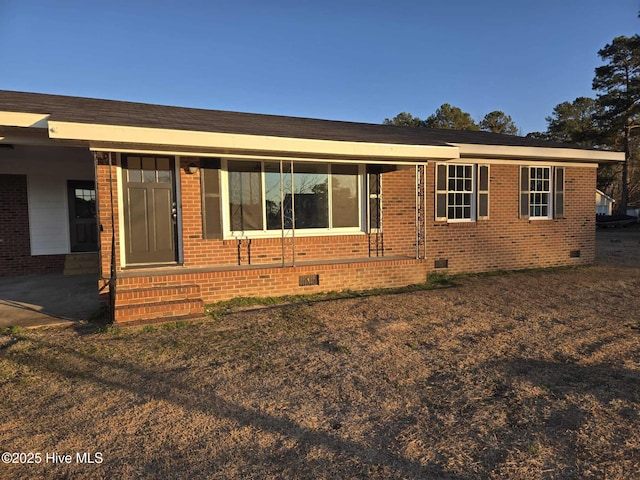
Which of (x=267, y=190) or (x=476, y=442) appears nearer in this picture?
(x=476, y=442)

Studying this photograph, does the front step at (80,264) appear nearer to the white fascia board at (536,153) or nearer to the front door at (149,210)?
the front door at (149,210)

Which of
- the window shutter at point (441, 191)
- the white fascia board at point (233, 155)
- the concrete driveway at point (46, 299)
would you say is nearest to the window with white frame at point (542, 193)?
the window shutter at point (441, 191)

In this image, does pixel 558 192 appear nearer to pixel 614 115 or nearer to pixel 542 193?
pixel 542 193

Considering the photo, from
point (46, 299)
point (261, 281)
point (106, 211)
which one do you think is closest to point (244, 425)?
point (261, 281)

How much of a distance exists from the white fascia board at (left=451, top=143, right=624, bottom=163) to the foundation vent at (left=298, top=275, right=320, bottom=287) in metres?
4.28

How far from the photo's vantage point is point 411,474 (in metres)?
2.40

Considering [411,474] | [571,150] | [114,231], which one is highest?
[571,150]

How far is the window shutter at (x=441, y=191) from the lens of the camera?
30.1 ft

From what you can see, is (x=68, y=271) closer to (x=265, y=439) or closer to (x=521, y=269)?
(x=265, y=439)

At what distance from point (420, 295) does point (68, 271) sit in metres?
8.18

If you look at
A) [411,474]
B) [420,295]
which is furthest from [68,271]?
[411,474]

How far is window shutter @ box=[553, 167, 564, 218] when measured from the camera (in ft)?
33.7

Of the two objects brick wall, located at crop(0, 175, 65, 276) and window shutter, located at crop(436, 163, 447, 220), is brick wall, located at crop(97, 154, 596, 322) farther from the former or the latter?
brick wall, located at crop(0, 175, 65, 276)

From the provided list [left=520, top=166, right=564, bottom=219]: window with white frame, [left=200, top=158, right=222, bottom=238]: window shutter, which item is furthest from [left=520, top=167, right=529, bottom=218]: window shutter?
[left=200, top=158, right=222, bottom=238]: window shutter
